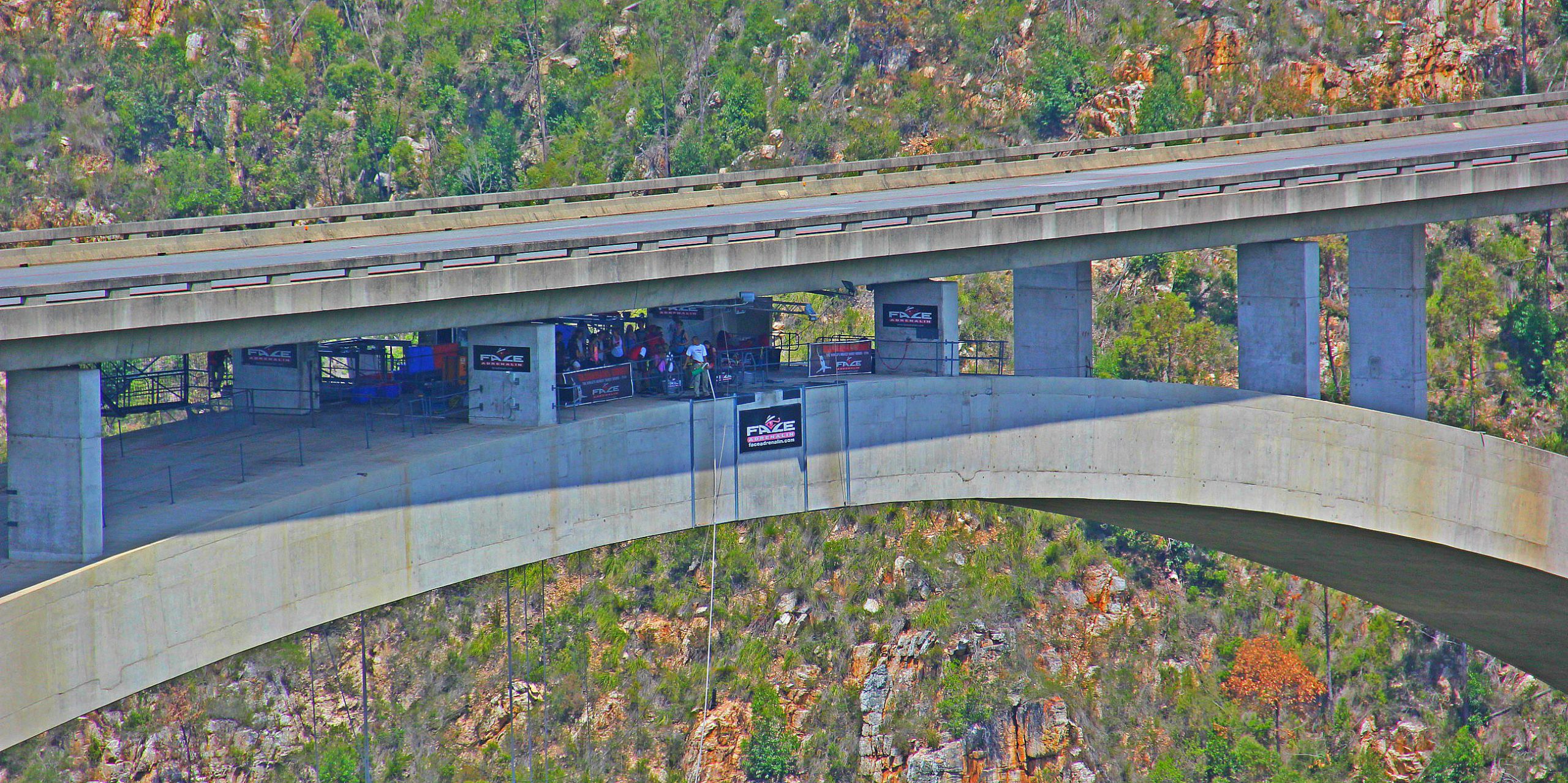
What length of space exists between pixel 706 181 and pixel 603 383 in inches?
505

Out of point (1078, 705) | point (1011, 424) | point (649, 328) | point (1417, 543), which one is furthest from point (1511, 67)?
point (649, 328)

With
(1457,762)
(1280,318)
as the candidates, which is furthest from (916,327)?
(1457,762)

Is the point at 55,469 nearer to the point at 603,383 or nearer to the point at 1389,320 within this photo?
the point at 603,383

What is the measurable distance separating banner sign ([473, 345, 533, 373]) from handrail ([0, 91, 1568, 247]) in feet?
27.6

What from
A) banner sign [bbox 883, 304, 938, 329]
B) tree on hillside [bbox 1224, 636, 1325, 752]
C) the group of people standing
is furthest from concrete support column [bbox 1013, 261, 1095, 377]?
tree on hillside [bbox 1224, 636, 1325, 752]

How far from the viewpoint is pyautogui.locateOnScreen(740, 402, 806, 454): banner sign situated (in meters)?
38.6

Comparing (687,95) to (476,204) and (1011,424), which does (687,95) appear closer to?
(476,204)

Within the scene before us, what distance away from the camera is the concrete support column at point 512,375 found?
3497cm

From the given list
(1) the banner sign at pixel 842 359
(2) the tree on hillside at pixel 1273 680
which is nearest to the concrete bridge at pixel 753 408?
(1) the banner sign at pixel 842 359

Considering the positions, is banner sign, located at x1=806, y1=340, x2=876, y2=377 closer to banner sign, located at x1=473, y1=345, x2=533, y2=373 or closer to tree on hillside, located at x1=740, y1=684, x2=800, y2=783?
banner sign, located at x1=473, y1=345, x2=533, y2=373

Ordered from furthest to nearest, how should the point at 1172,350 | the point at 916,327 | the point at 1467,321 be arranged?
the point at 1172,350 → the point at 1467,321 → the point at 916,327

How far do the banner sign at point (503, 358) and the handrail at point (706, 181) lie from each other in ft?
27.6

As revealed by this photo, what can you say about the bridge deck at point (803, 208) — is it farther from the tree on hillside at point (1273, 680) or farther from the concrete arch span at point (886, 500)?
the tree on hillside at point (1273, 680)

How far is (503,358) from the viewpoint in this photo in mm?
35562
